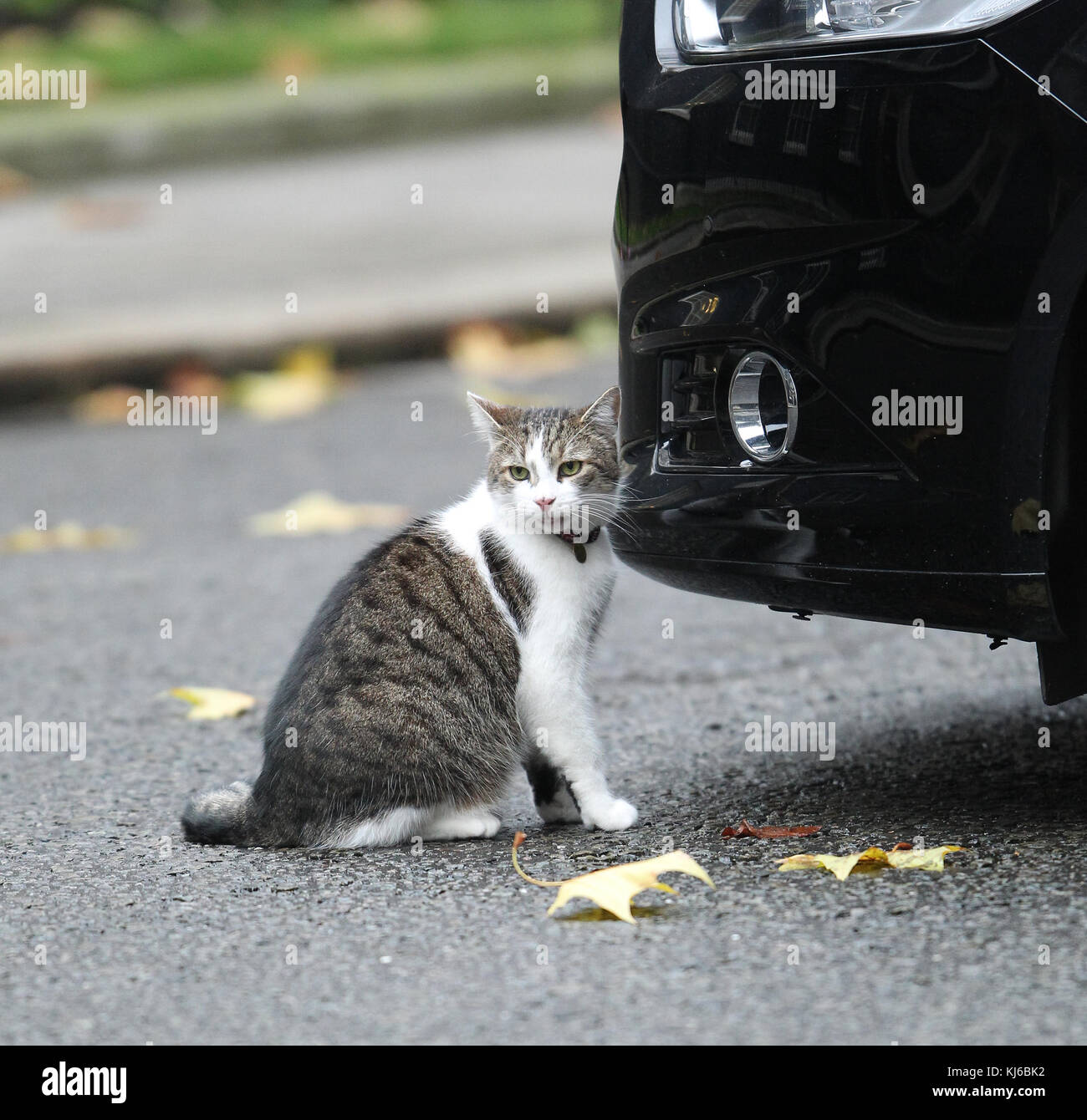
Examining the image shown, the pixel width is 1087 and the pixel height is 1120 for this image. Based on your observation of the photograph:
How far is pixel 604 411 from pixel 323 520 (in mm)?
2562

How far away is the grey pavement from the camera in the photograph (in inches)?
311

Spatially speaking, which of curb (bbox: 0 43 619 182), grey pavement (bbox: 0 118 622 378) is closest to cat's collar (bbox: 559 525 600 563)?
grey pavement (bbox: 0 118 622 378)

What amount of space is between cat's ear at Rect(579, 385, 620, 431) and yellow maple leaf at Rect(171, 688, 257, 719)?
4.06 ft

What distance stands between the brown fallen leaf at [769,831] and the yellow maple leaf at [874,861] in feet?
0.54

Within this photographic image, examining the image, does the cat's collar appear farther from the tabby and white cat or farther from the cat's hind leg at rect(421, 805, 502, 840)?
the cat's hind leg at rect(421, 805, 502, 840)

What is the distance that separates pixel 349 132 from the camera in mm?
11055

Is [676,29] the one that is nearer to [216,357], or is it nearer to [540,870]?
[540,870]

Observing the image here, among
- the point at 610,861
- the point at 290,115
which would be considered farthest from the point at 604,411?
the point at 290,115

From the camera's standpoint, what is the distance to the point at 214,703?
4.08 metres

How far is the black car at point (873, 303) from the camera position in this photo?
2514mm

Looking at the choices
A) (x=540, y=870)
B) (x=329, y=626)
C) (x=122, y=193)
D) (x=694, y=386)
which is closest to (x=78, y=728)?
(x=329, y=626)

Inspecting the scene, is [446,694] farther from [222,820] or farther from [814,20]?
[814,20]

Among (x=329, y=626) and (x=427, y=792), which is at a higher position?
(x=329, y=626)

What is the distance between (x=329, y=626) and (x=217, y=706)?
1.04 metres
